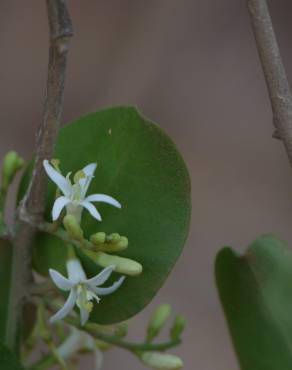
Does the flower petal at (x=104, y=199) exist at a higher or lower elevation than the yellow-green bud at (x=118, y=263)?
higher

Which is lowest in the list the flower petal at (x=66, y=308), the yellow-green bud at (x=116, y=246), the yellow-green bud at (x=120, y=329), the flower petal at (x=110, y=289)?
the yellow-green bud at (x=120, y=329)

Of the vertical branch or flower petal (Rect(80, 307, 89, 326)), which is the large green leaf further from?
flower petal (Rect(80, 307, 89, 326))

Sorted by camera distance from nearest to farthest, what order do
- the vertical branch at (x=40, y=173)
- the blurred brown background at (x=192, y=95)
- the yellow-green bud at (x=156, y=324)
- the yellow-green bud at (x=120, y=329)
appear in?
the vertical branch at (x=40, y=173) → the yellow-green bud at (x=120, y=329) → the yellow-green bud at (x=156, y=324) → the blurred brown background at (x=192, y=95)

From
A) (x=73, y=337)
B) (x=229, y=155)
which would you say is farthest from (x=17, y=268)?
(x=229, y=155)

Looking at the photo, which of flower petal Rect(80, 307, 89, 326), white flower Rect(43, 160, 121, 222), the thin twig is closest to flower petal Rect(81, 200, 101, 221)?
white flower Rect(43, 160, 121, 222)

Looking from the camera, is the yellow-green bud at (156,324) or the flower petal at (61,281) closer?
the flower petal at (61,281)

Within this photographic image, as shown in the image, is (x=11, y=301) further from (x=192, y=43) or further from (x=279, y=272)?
(x=192, y=43)

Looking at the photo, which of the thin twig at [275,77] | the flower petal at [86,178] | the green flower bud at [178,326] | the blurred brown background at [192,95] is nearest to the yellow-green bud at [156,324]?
the green flower bud at [178,326]

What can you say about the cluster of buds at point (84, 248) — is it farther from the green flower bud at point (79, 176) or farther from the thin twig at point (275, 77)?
the thin twig at point (275, 77)
